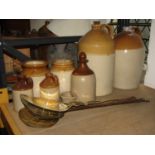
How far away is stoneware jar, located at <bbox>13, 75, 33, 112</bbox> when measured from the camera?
666 mm

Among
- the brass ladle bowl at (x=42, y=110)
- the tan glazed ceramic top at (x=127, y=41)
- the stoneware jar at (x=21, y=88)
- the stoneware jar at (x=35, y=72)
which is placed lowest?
the brass ladle bowl at (x=42, y=110)

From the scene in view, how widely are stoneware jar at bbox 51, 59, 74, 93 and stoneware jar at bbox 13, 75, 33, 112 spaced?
0.13 m

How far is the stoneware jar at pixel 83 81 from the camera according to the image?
0.72m

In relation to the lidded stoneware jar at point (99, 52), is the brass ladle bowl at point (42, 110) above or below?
below

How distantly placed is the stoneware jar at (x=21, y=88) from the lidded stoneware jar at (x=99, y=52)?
0.25 meters

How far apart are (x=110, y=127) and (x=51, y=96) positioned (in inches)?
8.2

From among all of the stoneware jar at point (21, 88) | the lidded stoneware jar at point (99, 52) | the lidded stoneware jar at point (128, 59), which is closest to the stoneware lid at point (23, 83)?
the stoneware jar at point (21, 88)

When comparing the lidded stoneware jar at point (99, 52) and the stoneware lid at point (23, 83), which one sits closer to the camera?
the stoneware lid at point (23, 83)

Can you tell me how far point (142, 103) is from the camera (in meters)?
0.77

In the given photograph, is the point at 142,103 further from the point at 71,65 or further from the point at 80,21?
the point at 80,21

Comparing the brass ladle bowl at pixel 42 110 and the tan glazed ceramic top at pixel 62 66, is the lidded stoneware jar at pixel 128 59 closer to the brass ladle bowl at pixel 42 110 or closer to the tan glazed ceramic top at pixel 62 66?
the tan glazed ceramic top at pixel 62 66

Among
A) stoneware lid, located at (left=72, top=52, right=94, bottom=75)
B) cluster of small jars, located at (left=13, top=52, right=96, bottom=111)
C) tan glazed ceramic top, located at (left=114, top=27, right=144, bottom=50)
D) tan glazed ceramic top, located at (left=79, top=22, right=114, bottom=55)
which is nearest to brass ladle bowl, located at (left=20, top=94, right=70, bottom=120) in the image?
cluster of small jars, located at (left=13, top=52, right=96, bottom=111)

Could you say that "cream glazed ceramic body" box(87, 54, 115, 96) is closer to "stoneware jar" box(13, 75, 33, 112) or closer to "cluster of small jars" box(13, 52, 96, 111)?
"cluster of small jars" box(13, 52, 96, 111)
